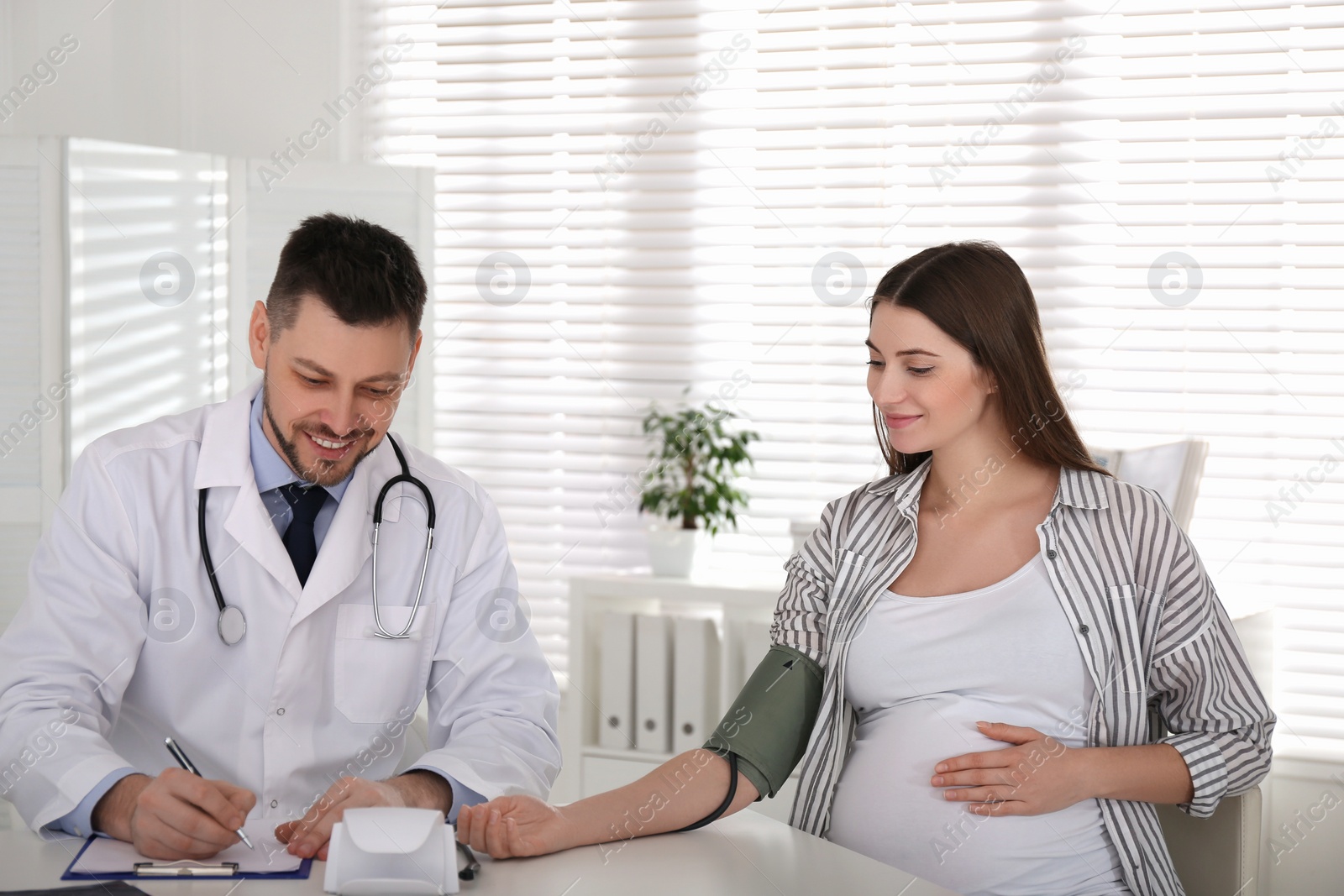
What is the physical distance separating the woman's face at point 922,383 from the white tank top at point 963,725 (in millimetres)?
232

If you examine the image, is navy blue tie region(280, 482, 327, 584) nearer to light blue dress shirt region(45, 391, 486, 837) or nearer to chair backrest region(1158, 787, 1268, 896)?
light blue dress shirt region(45, 391, 486, 837)

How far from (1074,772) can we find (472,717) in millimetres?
830

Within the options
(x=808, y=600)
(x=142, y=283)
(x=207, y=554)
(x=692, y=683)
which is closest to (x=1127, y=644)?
(x=808, y=600)

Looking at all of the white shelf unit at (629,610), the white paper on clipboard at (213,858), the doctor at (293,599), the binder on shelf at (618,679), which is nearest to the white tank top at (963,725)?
the doctor at (293,599)

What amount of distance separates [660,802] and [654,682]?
61.3 inches

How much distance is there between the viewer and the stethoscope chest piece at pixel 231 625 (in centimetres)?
157

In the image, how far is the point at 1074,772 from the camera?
148 cm

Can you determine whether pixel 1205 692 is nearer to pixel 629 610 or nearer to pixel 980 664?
pixel 980 664

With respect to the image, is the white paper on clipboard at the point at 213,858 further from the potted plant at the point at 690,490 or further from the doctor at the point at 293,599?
the potted plant at the point at 690,490

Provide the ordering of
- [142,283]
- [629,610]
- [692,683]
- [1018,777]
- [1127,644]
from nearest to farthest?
[1018,777]
[1127,644]
[142,283]
[692,683]
[629,610]

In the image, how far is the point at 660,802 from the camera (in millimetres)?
1403

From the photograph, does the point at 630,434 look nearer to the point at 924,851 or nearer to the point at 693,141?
the point at 693,141

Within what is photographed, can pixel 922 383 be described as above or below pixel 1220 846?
above

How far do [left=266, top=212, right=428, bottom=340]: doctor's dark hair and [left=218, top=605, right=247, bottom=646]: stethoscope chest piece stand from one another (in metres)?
0.39
